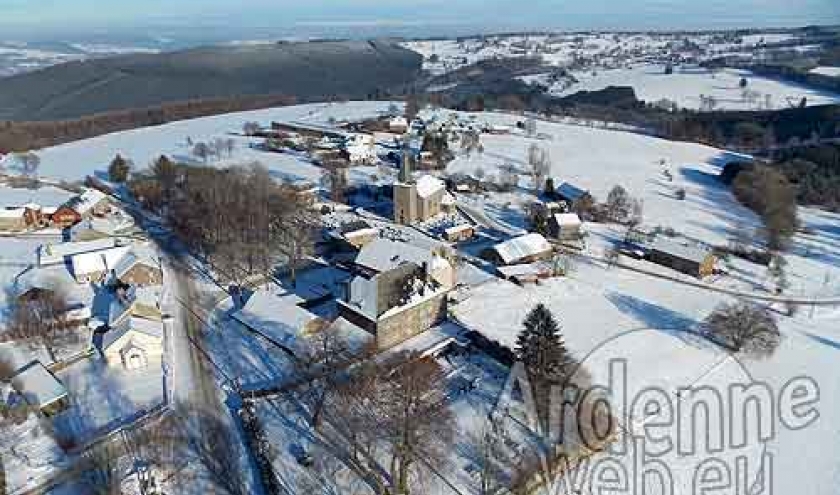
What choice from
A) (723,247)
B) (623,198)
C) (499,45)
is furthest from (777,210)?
(499,45)

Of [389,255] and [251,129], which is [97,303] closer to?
[389,255]

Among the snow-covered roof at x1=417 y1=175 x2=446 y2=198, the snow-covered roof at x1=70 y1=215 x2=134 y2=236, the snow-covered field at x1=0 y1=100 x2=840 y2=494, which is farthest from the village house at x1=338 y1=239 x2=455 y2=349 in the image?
the snow-covered roof at x1=70 y1=215 x2=134 y2=236

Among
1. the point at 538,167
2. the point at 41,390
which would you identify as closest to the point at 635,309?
the point at 538,167

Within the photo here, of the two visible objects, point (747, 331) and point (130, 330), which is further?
point (747, 331)

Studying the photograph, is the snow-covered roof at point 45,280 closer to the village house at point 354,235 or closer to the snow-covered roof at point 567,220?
the village house at point 354,235

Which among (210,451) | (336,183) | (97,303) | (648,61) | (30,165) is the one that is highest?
(648,61)

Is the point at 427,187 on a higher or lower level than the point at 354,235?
higher

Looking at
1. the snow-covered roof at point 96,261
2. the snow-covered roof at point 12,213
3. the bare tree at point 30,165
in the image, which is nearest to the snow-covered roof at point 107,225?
the snow-covered roof at point 12,213

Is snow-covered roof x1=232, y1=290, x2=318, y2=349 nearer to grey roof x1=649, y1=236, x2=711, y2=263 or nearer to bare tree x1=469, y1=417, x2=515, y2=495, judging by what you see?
bare tree x1=469, y1=417, x2=515, y2=495
